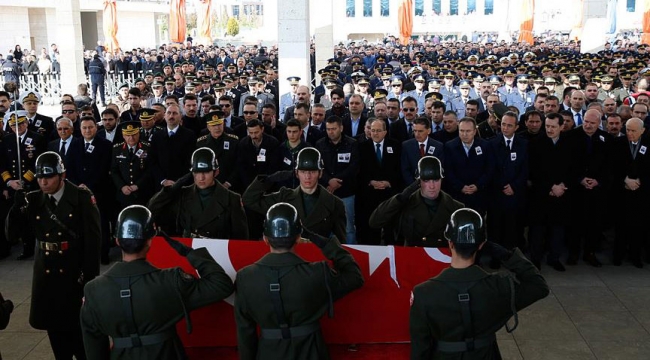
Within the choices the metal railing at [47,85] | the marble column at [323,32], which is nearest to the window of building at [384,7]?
the metal railing at [47,85]

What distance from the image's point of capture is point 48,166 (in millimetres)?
5148

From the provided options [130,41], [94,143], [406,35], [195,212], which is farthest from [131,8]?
[195,212]

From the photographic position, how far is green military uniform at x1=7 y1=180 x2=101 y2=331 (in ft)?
17.4

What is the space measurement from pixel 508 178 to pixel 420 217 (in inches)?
115

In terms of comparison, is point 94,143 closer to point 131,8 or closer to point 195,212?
point 195,212

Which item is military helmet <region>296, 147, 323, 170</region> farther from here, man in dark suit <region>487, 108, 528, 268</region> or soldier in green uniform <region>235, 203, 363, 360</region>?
man in dark suit <region>487, 108, 528, 268</region>

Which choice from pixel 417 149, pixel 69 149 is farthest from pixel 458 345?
pixel 69 149

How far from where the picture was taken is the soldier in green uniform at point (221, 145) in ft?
28.7

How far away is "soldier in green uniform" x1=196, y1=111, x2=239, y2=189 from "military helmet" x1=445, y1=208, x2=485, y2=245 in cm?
524

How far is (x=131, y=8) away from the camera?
5034cm

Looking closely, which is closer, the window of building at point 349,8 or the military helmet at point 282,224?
the military helmet at point 282,224

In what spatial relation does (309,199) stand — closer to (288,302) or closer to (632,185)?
(288,302)

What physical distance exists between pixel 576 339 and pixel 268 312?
12.4ft

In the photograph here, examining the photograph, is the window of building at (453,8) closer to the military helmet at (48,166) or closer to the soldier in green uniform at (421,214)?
the soldier in green uniform at (421,214)
